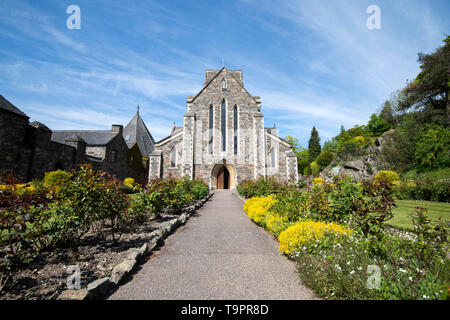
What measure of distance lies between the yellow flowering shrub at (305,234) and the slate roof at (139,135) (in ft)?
97.7

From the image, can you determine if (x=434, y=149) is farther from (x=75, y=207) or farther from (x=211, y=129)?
(x=75, y=207)

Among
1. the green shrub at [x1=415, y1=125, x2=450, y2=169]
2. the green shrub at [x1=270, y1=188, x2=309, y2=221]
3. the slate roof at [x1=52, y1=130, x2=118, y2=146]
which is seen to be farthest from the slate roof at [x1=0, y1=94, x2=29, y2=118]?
the green shrub at [x1=415, y1=125, x2=450, y2=169]

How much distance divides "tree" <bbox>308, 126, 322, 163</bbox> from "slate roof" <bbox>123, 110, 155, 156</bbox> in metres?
39.8

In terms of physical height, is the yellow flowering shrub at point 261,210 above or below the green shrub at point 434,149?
below

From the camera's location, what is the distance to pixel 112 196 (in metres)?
4.50

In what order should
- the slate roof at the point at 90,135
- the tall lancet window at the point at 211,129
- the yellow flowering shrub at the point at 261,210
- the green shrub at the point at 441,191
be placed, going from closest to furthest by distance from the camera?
the yellow flowering shrub at the point at 261,210 → the green shrub at the point at 441,191 → the slate roof at the point at 90,135 → the tall lancet window at the point at 211,129

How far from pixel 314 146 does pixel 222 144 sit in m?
39.6

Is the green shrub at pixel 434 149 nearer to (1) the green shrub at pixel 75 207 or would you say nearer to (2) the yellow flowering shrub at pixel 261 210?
(2) the yellow flowering shrub at pixel 261 210

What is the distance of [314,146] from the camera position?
52.9 meters

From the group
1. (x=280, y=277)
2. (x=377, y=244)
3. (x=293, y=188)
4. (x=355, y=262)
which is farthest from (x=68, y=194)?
(x=293, y=188)

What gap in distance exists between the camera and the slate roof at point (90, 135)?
2106 cm

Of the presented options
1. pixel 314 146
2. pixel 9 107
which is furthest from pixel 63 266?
pixel 314 146

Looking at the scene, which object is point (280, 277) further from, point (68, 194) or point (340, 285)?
point (68, 194)

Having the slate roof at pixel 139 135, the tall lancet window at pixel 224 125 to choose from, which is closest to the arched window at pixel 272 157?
the tall lancet window at pixel 224 125
